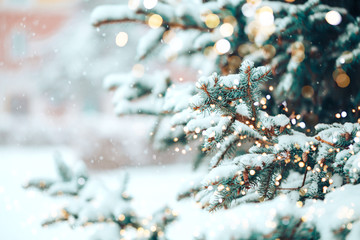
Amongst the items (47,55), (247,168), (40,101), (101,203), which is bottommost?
(40,101)

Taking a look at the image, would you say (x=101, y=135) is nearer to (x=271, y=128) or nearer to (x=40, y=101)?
(x=271, y=128)

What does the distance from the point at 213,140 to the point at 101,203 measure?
110cm

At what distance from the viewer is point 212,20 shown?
1.87 m

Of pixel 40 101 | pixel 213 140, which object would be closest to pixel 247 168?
pixel 213 140

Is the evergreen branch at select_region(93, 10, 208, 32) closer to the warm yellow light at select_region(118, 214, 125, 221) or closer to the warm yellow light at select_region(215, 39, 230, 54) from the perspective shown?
the warm yellow light at select_region(215, 39, 230, 54)

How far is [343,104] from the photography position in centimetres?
207

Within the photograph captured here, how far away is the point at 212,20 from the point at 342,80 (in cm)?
84

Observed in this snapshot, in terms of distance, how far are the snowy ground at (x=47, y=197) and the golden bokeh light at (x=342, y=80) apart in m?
1.07

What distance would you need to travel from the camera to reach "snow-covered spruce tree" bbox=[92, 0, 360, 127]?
1.74 metres

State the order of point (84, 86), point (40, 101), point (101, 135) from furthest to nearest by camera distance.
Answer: point (40, 101) → point (84, 86) → point (101, 135)

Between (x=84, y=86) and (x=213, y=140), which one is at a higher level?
(x=213, y=140)

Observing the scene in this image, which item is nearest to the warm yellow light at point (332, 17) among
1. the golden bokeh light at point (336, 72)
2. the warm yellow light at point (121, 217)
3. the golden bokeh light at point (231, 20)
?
the golden bokeh light at point (336, 72)

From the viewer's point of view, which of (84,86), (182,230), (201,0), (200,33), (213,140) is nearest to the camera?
(213,140)

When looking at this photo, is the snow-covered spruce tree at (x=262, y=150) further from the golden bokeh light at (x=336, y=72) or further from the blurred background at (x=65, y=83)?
the blurred background at (x=65, y=83)
